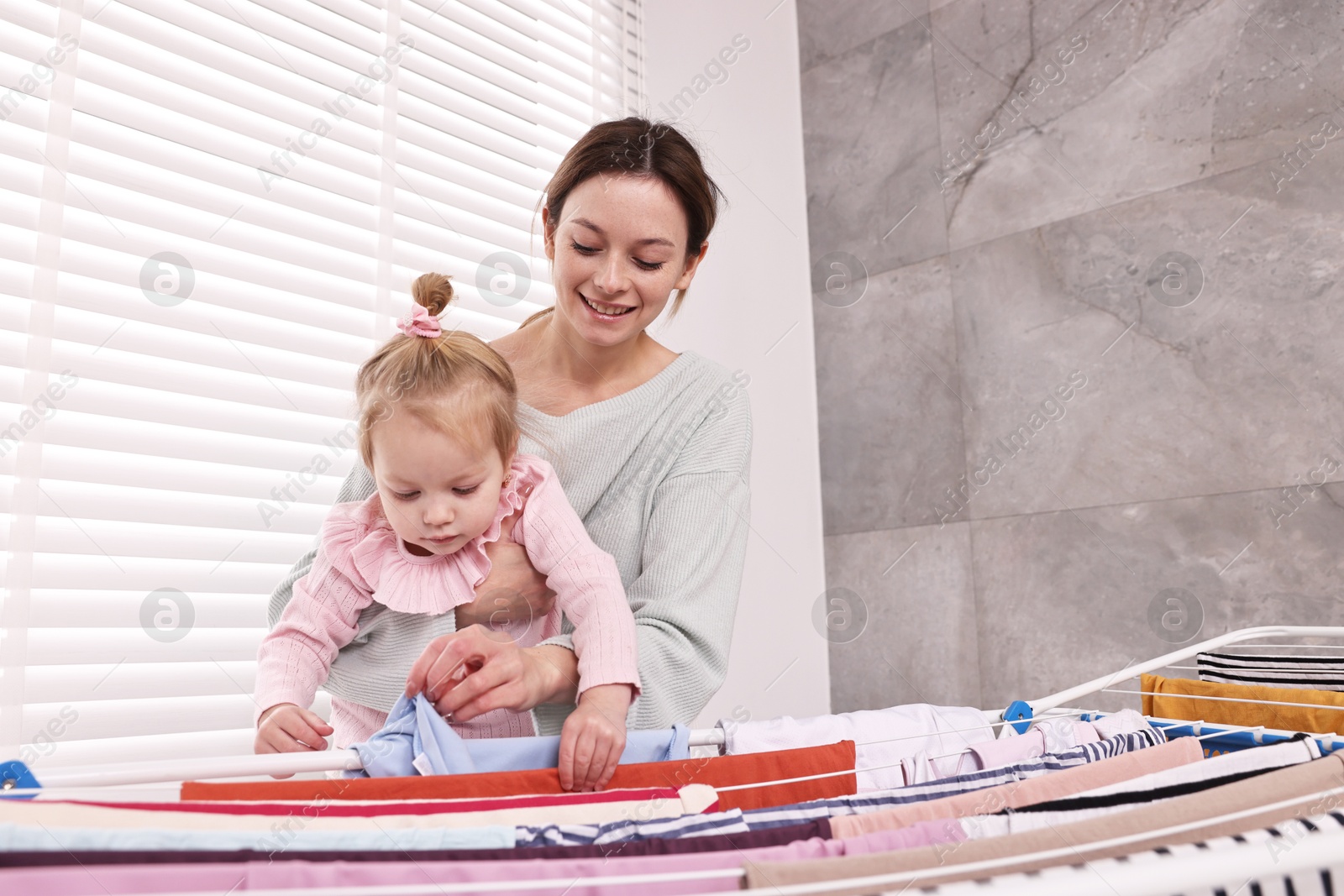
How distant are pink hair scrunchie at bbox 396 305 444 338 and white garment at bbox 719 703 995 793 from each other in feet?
1.52

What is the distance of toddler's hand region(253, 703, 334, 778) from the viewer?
78 cm

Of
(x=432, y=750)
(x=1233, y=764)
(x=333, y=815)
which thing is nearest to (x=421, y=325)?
(x=432, y=750)

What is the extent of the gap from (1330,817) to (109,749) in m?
1.19

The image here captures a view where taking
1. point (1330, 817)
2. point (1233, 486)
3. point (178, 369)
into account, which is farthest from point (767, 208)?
point (1330, 817)

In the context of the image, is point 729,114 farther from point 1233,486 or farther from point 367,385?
point 367,385

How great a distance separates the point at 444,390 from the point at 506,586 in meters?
0.20

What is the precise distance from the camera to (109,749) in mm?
1114

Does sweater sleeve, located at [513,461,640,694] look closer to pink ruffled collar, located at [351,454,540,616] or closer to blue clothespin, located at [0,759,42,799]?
pink ruffled collar, located at [351,454,540,616]

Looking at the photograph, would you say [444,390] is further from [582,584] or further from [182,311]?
[182,311]

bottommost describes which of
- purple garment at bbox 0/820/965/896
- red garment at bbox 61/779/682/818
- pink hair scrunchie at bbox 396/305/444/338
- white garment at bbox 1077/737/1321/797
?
purple garment at bbox 0/820/965/896

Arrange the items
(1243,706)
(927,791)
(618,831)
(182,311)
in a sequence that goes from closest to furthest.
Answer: (618,831) → (927,791) → (1243,706) → (182,311)

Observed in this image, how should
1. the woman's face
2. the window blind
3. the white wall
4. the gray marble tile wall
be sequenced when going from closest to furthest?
the woman's face
the window blind
the gray marble tile wall
the white wall

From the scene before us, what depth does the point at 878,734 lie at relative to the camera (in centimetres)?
89

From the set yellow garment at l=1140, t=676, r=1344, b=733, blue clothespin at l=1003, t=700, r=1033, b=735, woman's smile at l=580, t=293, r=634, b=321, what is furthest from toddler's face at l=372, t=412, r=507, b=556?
yellow garment at l=1140, t=676, r=1344, b=733
